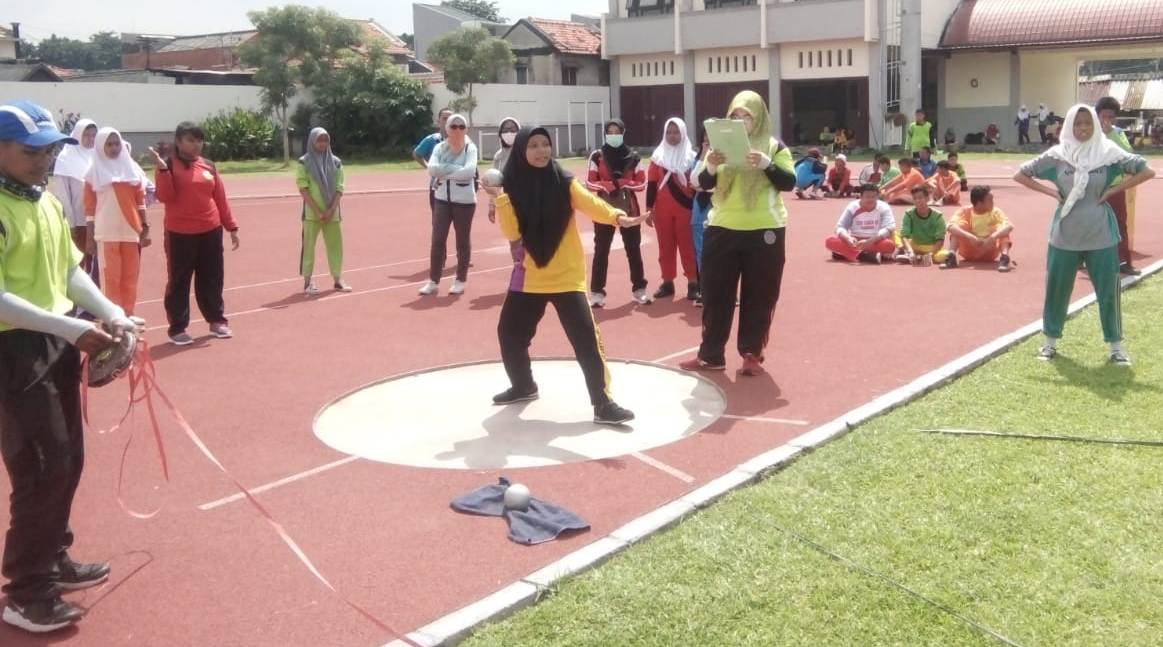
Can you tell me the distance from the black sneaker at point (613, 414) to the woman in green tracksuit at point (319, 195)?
637 cm

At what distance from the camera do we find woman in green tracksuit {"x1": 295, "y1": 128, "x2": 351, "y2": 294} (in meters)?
12.2

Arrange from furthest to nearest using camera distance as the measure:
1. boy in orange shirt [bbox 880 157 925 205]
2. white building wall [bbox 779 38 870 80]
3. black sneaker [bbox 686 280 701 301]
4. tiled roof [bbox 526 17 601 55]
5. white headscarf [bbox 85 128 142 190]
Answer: tiled roof [bbox 526 17 601 55], white building wall [bbox 779 38 870 80], boy in orange shirt [bbox 880 157 925 205], black sneaker [bbox 686 280 701 301], white headscarf [bbox 85 128 142 190]

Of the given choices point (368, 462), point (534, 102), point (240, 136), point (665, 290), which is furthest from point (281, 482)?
point (534, 102)

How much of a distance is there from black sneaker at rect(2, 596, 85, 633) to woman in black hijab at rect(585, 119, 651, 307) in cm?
728

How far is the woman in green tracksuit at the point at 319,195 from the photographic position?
481 inches

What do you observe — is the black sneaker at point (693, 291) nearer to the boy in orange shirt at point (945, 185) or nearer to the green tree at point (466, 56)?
the boy in orange shirt at point (945, 185)

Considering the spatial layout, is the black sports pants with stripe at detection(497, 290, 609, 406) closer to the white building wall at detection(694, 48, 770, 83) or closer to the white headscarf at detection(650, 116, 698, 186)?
the white headscarf at detection(650, 116, 698, 186)

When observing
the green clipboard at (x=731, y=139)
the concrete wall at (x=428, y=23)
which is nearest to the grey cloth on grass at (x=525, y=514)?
the green clipboard at (x=731, y=139)

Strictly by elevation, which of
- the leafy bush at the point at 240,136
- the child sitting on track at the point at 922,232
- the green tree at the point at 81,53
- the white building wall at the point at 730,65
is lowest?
the child sitting on track at the point at 922,232

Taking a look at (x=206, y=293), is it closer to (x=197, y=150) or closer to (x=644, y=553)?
(x=197, y=150)

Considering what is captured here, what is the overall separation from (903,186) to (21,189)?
18.7 metres

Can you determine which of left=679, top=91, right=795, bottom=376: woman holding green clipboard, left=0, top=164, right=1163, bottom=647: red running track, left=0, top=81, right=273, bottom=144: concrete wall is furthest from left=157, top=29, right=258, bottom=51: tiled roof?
left=679, top=91, right=795, bottom=376: woman holding green clipboard

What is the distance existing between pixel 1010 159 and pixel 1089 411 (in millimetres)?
29324

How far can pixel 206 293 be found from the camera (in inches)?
400
